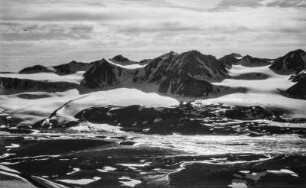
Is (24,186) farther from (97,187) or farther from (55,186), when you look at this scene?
(97,187)

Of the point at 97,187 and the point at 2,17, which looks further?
the point at 97,187

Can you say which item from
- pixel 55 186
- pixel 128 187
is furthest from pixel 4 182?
pixel 128 187

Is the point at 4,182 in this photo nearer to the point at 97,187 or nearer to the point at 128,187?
the point at 97,187

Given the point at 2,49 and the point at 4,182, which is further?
the point at 4,182

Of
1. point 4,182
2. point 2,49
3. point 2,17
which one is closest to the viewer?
point 2,17

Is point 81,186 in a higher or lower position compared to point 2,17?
lower

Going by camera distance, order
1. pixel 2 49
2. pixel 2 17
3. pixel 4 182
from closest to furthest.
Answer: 1. pixel 2 17
2. pixel 2 49
3. pixel 4 182

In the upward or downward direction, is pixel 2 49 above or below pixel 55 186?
above

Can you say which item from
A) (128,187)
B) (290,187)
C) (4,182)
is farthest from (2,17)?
(290,187)
